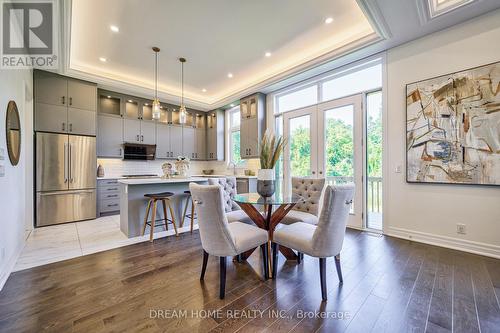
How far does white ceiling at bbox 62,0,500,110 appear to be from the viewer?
2.66 meters

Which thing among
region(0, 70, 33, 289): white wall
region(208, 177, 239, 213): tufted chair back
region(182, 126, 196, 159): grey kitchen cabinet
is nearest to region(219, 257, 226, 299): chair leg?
region(208, 177, 239, 213): tufted chair back

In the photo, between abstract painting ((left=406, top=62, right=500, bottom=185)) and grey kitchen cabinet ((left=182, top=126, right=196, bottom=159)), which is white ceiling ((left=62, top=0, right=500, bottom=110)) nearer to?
abstract painting ((left=406, top=62, right=500, bottom=185))

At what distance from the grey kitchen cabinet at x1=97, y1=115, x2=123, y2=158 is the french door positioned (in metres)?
4.08

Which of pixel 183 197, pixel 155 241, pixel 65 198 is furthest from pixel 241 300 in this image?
pixel 65 198

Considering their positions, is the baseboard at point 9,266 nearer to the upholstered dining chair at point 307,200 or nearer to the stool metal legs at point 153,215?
the stool metal legs at point 153,215

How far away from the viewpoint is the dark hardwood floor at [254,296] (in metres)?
1.52

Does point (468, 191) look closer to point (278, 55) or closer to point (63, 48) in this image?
point (278, 55)

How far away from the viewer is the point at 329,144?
4152 millimetres

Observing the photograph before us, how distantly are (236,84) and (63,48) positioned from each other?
3.37 metres

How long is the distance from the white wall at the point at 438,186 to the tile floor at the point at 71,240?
3.59m

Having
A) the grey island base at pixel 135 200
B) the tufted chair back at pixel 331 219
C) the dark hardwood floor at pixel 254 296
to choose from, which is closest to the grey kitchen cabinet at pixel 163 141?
the grey island base at pixel 135 200

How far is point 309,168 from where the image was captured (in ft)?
14.6

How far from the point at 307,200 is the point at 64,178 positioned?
15.3 feet

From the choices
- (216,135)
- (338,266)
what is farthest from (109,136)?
(338,266)
